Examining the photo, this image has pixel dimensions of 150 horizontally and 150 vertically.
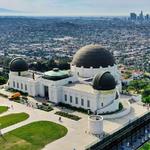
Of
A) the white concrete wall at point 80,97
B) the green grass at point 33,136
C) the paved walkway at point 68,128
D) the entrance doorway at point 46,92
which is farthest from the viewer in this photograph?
the entrance doorway at point 46,92

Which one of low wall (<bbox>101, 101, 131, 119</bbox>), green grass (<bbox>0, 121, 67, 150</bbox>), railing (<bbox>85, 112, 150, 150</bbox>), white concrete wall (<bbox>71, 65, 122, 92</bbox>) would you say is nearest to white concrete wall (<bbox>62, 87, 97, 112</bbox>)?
low wall (<bbox>101, 101, 131, 119</bbox>)

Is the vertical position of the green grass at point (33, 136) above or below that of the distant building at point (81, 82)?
below

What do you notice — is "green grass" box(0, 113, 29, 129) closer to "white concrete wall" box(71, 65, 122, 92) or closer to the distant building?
the distant building

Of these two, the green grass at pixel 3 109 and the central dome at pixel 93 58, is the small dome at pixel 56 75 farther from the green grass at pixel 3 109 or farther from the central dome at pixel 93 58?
the green grass at pixel 3 109

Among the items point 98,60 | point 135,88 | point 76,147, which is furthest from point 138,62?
point 76,147

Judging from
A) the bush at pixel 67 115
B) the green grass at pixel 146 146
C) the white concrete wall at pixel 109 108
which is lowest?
the green grass at pixel 146 146

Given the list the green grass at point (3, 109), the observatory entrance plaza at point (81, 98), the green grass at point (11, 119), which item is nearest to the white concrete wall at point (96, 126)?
the observatory entrance plaza at point (81, 98)

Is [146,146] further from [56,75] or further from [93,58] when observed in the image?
[93,58]

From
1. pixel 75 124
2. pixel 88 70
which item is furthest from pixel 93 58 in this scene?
pixel 75 124
